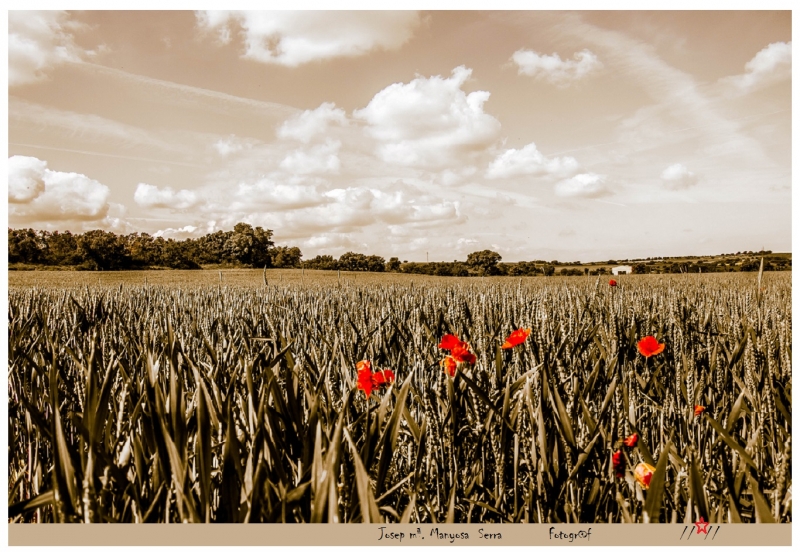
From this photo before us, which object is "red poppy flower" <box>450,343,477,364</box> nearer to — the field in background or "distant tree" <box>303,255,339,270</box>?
the field in background

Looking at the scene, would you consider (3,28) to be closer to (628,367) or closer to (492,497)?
(492,497)

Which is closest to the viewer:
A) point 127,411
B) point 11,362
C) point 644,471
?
point 644,471

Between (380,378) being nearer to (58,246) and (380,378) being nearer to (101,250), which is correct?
(58,246)

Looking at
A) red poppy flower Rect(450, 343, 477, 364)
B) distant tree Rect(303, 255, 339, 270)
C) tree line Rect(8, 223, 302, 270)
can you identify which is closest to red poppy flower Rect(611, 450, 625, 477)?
red poppy flower Rect(450, 343, 477, 364)

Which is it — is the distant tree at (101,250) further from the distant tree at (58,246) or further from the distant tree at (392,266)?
the distant tree at (392,266)

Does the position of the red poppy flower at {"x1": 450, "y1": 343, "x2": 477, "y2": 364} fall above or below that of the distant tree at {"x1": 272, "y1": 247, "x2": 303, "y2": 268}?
below

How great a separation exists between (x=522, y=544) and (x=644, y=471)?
293 millimetres

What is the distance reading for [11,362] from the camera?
1825mm

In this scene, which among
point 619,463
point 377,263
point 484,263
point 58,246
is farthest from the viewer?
point 377,263

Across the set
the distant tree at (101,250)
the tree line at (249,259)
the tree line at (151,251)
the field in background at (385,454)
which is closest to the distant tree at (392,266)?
the tree line at (249,259)

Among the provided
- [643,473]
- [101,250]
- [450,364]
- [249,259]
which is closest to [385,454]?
[450,364]

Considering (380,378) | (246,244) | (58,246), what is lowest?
(380,378)
